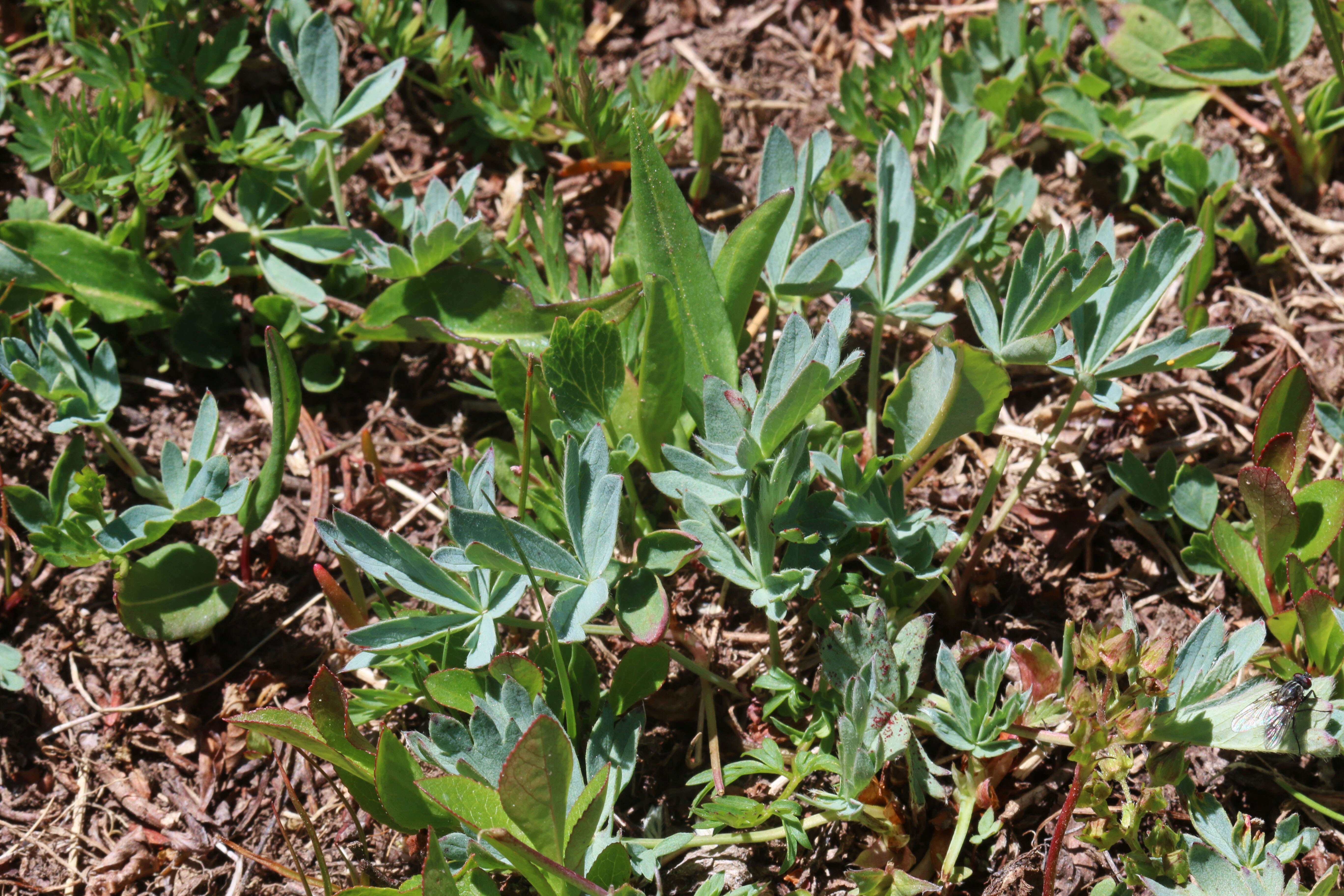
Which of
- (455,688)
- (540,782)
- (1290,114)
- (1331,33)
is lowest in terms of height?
(455,688)

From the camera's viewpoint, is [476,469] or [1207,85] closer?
[476,469]

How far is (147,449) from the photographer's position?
2.48m

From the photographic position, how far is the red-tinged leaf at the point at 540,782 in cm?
152

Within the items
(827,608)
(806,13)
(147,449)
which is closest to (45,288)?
(147,449)

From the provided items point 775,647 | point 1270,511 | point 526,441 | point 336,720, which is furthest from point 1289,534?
point 336,720

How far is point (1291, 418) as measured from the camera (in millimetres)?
2148

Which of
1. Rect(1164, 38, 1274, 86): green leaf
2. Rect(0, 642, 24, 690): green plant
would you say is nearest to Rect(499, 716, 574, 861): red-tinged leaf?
Rect(0, 642, 24, 690): green plant

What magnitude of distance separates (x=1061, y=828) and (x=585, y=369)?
1.20 m

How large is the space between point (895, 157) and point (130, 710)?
2.12 meters

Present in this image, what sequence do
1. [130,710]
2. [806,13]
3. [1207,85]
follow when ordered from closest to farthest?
[130,710] < [1207,85] < [806,13]

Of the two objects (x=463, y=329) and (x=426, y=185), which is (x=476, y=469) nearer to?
(x=463, y=329)

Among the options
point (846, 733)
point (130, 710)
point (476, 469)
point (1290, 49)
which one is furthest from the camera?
point (1290, 49)

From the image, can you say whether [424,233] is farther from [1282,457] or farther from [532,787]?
[1282,457]

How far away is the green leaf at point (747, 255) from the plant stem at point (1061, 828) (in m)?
1.09
